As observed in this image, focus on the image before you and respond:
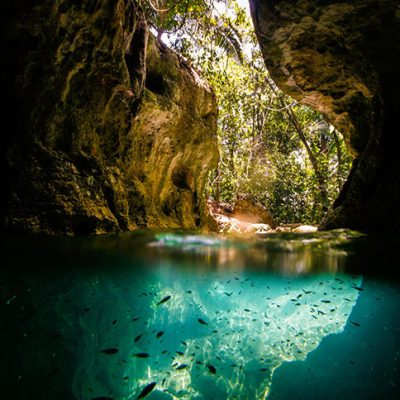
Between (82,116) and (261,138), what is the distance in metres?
15.0

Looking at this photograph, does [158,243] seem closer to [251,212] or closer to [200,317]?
[200,317]

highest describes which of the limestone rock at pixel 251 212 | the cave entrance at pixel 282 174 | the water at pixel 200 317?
the cave entrance at pixel 282 174

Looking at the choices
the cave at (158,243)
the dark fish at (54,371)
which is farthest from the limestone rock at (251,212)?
the dark fish at (54,371)

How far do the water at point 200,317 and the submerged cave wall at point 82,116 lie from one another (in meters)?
0.78

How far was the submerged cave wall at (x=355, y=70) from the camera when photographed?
6.67 m

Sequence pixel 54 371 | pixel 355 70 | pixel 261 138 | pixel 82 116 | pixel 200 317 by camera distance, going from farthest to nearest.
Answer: pixel 261 138
pixel 355 70
pixel 82 116
pixel 200 317
pixel 54 371

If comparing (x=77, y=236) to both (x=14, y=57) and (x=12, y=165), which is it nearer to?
(x=12, y=165)

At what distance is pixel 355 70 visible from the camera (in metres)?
7.80

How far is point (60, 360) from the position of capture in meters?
3.90

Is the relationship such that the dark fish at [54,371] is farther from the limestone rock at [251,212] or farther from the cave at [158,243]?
the limestone rock at [251,212]

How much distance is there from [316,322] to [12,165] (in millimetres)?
7470

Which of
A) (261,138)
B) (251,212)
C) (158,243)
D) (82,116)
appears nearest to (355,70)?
(158,243)

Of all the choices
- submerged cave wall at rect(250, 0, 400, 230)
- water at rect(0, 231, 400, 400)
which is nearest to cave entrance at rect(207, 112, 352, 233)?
submerged cave wall at rect(250, 0, 400, 230)

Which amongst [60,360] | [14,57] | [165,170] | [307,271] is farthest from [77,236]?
[307,271]
